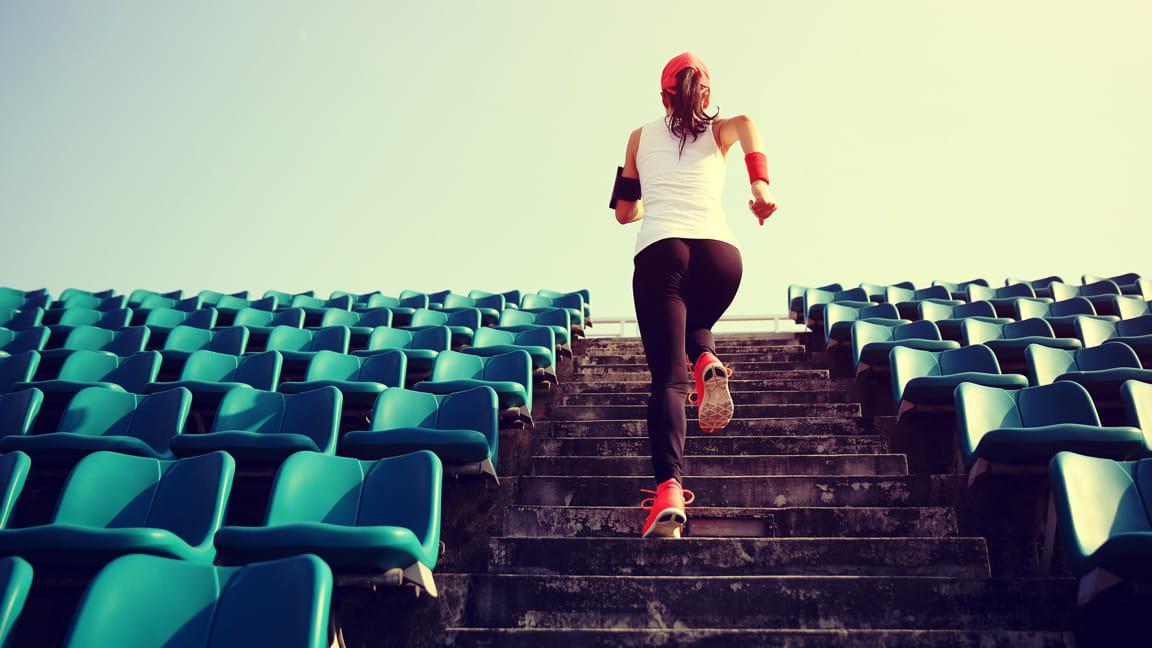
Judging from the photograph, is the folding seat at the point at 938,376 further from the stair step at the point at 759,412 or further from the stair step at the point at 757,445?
the stair step at the point at 759,412

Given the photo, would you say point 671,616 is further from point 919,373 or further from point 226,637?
point 919,373

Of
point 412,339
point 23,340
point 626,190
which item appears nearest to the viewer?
point 626,190

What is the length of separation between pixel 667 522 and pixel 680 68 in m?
1.28

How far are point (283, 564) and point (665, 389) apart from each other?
1.01m

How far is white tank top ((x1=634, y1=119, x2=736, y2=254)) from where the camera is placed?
2279 mm

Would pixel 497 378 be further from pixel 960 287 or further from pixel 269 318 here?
pixel 960 287

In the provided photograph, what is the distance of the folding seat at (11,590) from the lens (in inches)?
69.0

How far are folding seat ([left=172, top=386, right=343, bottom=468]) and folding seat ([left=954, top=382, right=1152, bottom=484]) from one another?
2.39 meters

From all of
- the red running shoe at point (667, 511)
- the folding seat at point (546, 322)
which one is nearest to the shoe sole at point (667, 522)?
the red running shoe at point (667, 511)

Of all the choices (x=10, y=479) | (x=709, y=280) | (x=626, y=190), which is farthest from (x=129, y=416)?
(x=709, y=280)

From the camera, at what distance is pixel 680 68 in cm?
236

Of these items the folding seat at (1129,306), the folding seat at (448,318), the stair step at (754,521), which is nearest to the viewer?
the stair step at (754,521)

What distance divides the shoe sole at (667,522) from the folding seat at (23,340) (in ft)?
17.1

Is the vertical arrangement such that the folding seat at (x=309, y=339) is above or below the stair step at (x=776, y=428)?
above
